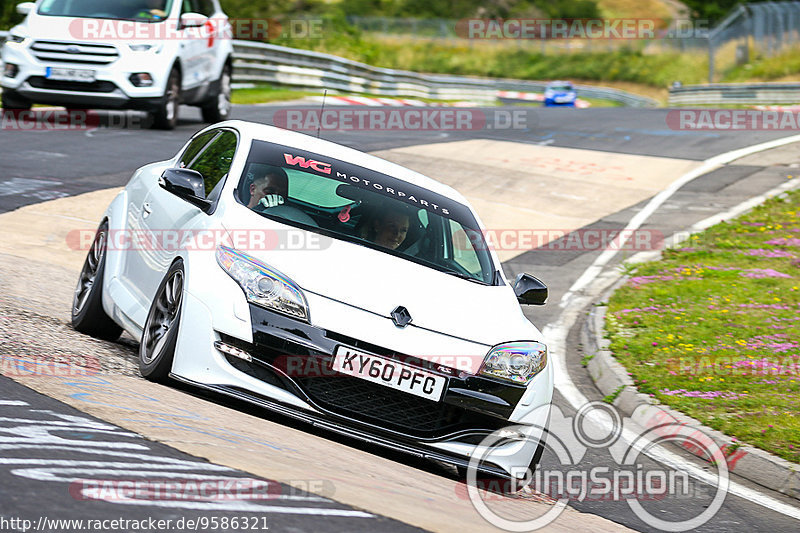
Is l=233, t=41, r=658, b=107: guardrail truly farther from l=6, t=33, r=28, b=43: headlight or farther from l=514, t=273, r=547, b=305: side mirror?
l=514, t=273, r=547, b=305: side mirror

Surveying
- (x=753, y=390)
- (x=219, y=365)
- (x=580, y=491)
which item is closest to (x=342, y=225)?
(x=219, y=365)

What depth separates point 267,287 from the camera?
545 cm

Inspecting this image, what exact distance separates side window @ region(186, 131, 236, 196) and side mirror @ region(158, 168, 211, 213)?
184 millimetres

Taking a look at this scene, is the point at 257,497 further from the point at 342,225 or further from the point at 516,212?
the point at 516,212

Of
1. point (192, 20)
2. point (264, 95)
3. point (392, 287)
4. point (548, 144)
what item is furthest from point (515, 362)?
point (264, 95)

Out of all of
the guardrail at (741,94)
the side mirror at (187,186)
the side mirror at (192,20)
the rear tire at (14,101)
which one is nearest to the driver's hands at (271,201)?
the side mirror at (187,186)

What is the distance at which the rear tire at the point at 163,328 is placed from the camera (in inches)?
220

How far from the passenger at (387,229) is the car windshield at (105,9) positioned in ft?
36.7

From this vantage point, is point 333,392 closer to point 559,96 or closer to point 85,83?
point 85,83

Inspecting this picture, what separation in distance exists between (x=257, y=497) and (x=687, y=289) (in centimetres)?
847

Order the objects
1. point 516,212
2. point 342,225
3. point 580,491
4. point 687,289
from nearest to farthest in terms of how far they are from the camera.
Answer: point 580,491
point 342,225
point 687,289
point 516,212

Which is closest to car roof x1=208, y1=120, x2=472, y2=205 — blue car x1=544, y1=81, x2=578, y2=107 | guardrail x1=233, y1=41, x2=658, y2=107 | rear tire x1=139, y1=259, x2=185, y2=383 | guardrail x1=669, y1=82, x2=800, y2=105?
rear tire x1=139, y1=259, x2=185, y2=383

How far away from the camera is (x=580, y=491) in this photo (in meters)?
6.01

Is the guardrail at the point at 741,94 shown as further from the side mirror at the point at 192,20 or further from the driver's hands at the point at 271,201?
the driver's hands at the point at 271,201
